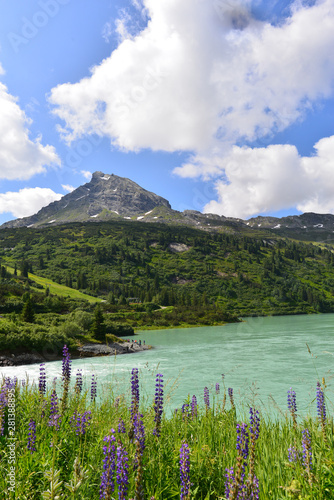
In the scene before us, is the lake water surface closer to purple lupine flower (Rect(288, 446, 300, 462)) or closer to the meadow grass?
the meadow grass

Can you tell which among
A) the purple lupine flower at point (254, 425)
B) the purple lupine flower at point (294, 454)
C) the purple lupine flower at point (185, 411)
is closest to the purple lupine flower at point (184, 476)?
the purple lupine flower at point (254, 425)

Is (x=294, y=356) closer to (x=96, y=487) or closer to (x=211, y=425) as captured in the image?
(x=211, y=425)

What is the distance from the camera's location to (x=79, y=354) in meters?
49.8

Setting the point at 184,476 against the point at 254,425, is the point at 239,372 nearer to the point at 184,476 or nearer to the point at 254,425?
the point at 254,425

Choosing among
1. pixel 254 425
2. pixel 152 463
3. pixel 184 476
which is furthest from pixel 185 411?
pixel 184 476

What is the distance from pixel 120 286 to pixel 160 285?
1154 inches

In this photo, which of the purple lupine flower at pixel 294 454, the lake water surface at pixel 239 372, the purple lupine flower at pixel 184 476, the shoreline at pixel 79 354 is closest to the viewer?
the purple lupine flower at pixel 184 476

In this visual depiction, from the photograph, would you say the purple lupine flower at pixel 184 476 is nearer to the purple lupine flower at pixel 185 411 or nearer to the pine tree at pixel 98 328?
the purple lupine flower at pixel 185 411

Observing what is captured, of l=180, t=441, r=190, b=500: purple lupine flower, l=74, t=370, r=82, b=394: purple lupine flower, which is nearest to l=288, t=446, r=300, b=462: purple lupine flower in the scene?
l=180, t=441, r=190, b=500: purple lupine flower

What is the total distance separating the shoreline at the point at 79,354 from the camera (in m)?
41.3

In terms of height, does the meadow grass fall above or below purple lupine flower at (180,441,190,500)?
below

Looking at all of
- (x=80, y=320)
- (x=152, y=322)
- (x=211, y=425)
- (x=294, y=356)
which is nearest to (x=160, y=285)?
(x=152, y=322)

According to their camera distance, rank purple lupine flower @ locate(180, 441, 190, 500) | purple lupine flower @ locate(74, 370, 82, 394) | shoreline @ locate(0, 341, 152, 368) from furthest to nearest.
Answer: shoreline @ locate(0, 341, 152, 368) < purple lupine flower @ locate(74, 370, 82, 394) < purple lupine flower @ locate(180, 441, 190, 500)

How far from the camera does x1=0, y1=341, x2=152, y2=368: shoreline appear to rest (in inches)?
1626
